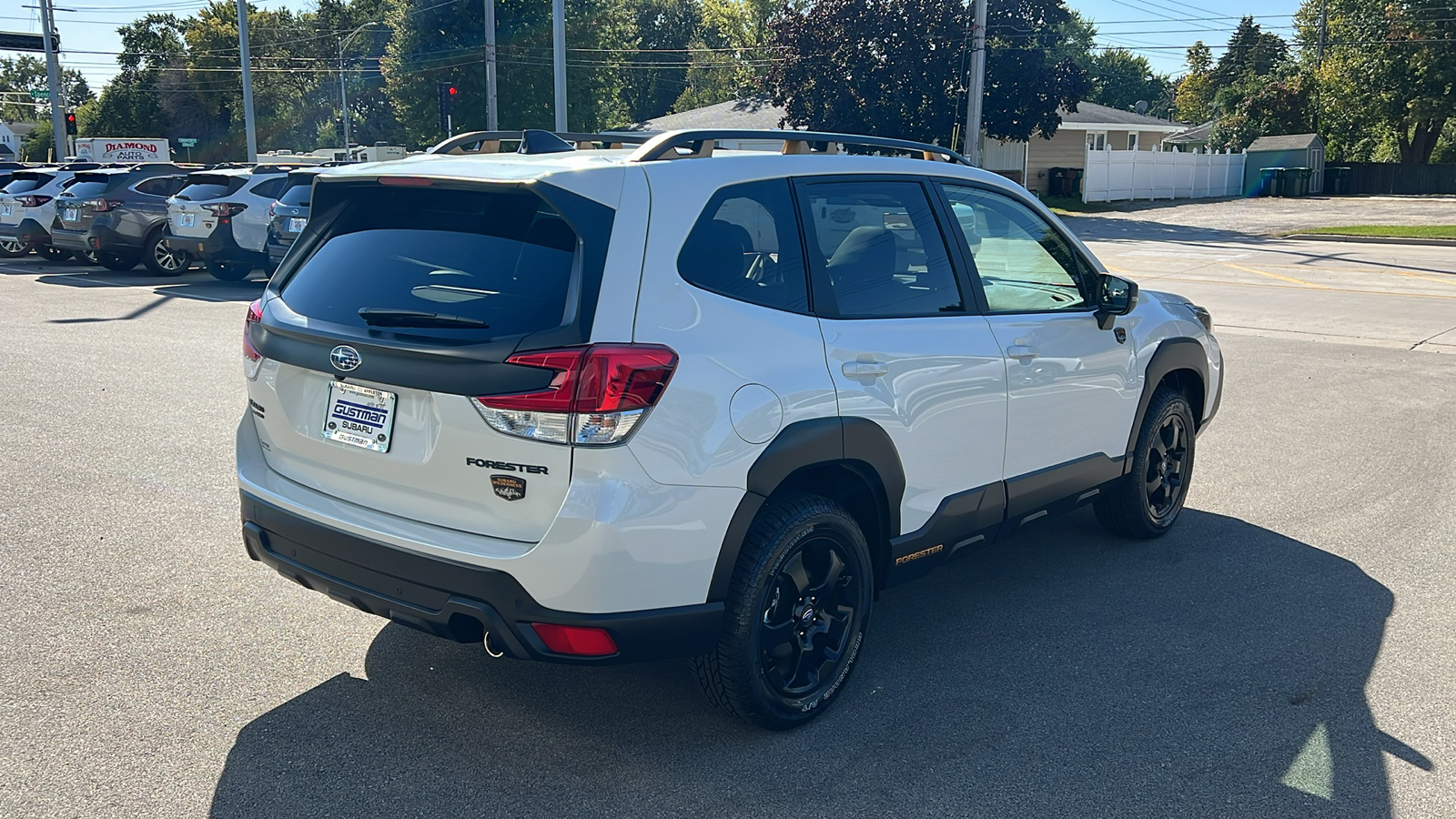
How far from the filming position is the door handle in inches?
148

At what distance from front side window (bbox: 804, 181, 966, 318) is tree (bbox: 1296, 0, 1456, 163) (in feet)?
185

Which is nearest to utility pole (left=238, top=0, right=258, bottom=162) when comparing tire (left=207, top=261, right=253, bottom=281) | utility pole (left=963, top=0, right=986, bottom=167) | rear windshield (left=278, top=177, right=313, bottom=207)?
tire (left=207, top=261, right=253, bottom=281)

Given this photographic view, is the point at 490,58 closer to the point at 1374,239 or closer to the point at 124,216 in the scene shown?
the point at 124,216

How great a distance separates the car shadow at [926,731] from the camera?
3346mm

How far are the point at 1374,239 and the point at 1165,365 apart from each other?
25.6 metres

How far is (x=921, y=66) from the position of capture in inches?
1469

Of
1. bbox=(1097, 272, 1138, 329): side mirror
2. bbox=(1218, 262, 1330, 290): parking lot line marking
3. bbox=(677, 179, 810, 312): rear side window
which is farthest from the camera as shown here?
bbox=(1218, 262, 1330, 290): parking lot line marking

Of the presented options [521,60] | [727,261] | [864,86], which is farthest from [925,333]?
[521,60]

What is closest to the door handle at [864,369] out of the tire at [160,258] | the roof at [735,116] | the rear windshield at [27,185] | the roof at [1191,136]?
the tire at [160,258]

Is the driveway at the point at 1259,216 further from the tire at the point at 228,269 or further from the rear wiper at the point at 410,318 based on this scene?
the rear wiper at the point at 410,318

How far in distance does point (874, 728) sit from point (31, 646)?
304 centimetres

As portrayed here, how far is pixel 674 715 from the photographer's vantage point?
152 inches

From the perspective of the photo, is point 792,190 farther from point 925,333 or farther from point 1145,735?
point 1145,735

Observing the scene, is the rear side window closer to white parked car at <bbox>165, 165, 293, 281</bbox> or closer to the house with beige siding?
white parked car at <bbox>165, 165, 293, 281</bbox>
